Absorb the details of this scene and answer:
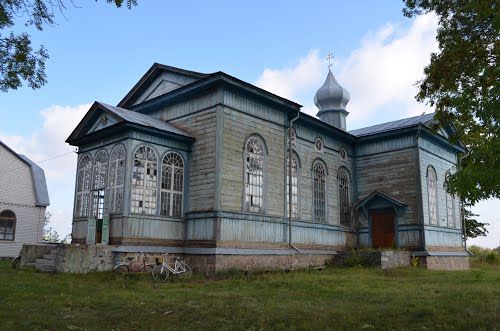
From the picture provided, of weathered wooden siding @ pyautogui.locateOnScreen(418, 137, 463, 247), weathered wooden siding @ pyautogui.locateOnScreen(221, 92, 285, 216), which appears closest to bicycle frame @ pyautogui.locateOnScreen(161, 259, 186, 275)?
weathered wooden siding @ pyautogui.locateOnScreen(221, 92, 285, 216)

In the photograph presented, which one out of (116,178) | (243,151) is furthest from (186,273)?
(243,151)

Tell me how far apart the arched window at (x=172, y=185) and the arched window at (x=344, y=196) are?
8151 mm

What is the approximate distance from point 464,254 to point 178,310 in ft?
62.7

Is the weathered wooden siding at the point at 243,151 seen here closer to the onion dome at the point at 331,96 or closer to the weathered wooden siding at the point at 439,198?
the weathered wooden siding at the point at 439,198

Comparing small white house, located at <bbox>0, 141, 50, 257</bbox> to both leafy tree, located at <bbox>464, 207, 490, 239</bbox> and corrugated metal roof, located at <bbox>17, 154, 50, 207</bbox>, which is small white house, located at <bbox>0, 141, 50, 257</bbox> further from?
leafy tree, located at <bbox>464, 207, 490, 239</bbox>

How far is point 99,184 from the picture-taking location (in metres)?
15.3

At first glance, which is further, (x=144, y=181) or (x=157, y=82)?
(x=157, y=82)

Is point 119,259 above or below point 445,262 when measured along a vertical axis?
above

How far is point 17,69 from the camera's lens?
7.44 metres

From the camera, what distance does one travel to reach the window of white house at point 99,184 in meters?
15.1

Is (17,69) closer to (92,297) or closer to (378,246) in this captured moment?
(92,297)

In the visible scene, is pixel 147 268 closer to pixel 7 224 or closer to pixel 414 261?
pixel 414 261

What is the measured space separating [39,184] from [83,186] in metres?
11.0

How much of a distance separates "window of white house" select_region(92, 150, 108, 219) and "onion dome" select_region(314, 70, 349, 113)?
15.1 m
